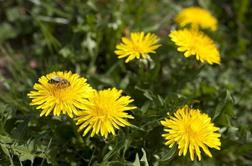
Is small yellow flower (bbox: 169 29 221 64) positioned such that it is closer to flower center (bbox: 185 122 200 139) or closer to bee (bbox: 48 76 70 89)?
flower center (bbox: 185 122 200 139)

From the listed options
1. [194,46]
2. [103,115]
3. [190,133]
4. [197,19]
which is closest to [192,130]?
[190,133]

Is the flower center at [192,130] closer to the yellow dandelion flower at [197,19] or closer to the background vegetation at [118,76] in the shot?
the background vegetation at [118,76]

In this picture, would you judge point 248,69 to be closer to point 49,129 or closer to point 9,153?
point 49,129

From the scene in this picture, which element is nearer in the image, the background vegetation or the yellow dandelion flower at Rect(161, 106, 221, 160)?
the yellow dandelion flower at Rect(161, 106, 221, 160)

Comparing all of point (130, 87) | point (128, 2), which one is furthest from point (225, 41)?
point (130, 87)

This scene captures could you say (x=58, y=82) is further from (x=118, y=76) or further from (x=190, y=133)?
(x=118, y=76)

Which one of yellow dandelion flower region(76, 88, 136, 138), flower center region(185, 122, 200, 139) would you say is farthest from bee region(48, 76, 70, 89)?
flower center region(185, 122, 200, 139)
